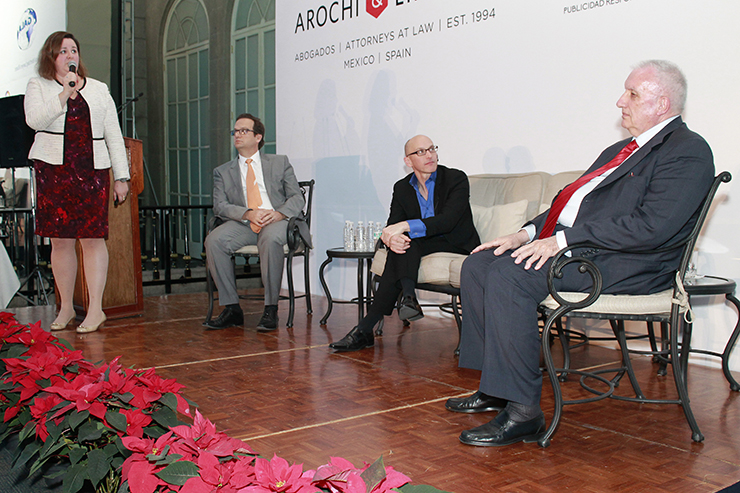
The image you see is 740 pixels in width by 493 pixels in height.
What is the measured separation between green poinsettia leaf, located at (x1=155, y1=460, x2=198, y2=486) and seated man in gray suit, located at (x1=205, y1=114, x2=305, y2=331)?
116 inches

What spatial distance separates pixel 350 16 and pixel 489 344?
366cm

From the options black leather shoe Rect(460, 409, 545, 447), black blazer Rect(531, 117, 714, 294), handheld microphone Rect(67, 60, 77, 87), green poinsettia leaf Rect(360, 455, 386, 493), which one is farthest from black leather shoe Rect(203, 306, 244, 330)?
green poinsettia leaf Rect(360, 455, 386, 493)

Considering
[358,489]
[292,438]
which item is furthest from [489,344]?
[358,489]

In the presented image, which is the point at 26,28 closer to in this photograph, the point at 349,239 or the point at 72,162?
the point at 72,162

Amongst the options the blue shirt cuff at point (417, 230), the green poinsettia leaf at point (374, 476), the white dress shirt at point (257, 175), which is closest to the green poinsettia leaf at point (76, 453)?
the green poinsettia leaf at point (374, 476)

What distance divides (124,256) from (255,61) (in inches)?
134

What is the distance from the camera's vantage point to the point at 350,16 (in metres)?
5.12

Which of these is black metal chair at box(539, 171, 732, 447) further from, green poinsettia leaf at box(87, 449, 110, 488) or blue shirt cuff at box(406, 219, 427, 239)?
green poinsettia leaf at box(87, 449, 110, 488)

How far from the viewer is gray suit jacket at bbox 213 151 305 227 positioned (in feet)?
14.5

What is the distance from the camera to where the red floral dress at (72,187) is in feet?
12.3

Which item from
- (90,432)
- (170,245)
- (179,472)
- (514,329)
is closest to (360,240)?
(514,329)

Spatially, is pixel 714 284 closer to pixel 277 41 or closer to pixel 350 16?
pixel 350 16

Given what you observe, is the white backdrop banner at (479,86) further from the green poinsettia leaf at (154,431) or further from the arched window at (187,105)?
the arched window at (187,105)

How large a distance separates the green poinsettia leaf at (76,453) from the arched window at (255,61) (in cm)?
Result: 558
